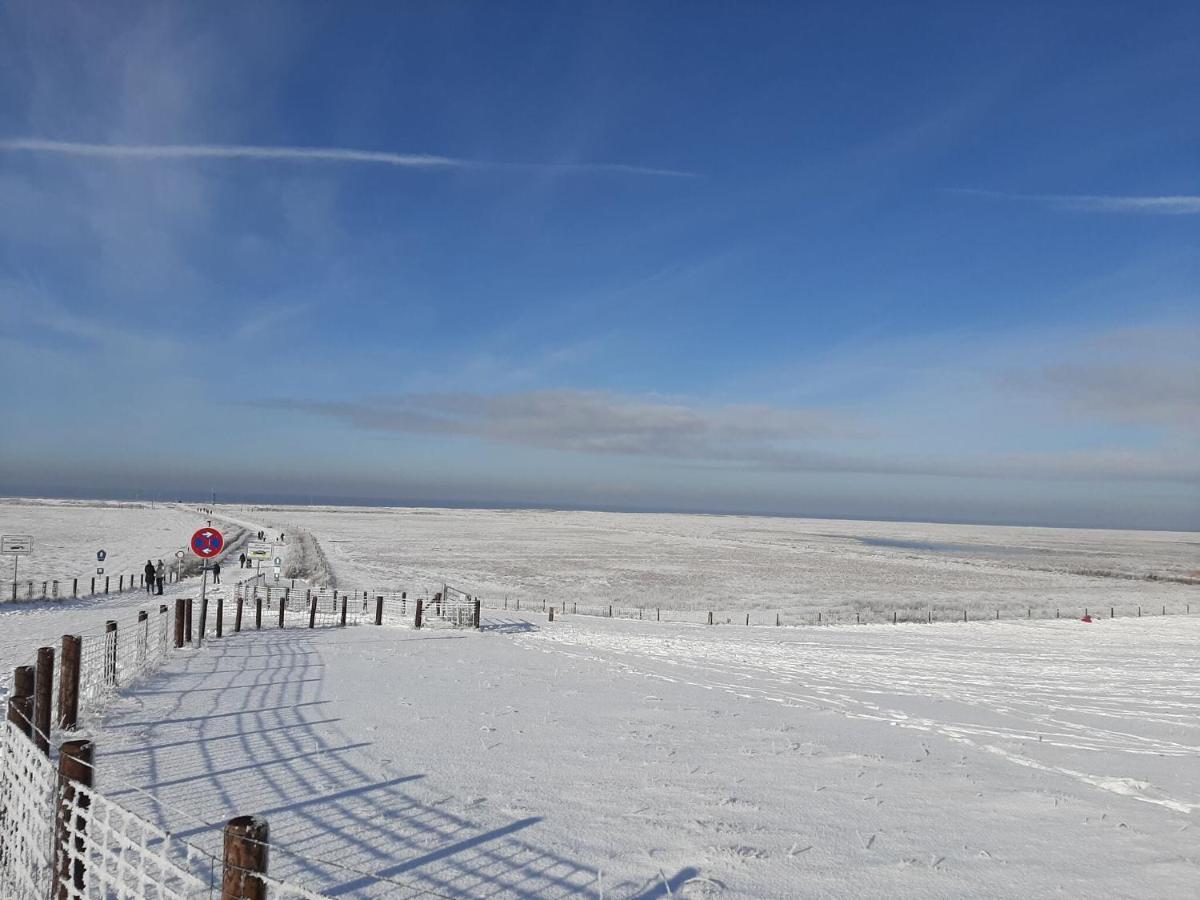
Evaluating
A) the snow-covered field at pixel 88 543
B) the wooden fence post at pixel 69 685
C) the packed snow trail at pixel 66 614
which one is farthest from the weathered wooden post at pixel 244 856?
the snow-covered field at pixel 88 543

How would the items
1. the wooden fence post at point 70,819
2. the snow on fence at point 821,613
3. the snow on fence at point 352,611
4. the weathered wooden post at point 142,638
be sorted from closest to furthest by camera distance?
the wooden fence post at point 70,819
the weathered wooden post at point 142,638
the snow on fence at point 352,611
the snow on fence at point 821,613

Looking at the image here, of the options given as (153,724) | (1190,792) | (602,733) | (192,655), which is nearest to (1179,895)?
(1190,792)

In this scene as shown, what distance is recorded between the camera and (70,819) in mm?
4824

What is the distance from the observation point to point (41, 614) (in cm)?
2198

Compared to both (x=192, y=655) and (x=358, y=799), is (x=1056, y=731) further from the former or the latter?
(x=192, y=655)

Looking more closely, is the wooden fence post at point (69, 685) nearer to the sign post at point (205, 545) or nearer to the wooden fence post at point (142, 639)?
the wooden fence post at point (142, 639)

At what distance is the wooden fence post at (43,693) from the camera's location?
23.4ft

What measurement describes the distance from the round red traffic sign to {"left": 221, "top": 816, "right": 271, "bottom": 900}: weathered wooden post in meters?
13.7

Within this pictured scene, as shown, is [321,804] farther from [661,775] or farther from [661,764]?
[661,764]

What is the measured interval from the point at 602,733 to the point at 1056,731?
6565mm

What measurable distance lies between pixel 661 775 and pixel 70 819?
5.10m

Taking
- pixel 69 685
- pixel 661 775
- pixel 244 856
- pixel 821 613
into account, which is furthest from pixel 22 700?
pixel 821 613

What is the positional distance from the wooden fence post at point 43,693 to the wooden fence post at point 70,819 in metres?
2.77

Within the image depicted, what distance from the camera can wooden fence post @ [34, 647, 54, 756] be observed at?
7.12 metres
